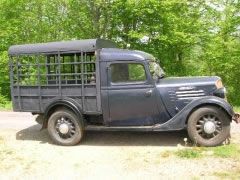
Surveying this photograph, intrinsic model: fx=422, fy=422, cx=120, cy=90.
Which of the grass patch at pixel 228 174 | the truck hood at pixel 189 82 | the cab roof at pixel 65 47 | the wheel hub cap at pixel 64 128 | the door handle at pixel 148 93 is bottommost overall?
the grass patch at pixel 228 174

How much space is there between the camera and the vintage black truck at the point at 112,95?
9391mm

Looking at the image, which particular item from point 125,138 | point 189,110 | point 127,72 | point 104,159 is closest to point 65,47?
point 127,72

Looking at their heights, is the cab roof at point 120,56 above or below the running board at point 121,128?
above

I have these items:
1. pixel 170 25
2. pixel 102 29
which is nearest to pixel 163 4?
pixel 170 25

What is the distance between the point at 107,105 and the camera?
9.83 metres

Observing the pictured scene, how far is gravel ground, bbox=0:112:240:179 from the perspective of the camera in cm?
793

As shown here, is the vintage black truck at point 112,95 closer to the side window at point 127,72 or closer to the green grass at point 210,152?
the side window at point 127,72

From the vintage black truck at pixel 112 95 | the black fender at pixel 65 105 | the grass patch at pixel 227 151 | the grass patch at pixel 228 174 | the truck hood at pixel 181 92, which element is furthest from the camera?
the black fender at pixel 65 105

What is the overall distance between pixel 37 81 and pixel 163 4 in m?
12.3

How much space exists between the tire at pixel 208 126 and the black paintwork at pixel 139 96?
214mm

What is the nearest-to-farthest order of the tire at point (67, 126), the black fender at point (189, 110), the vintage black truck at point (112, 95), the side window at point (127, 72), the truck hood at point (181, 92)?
the black fender at point (189, 110), the vintage black truck at point (112, 95), the truck hood at point (181, 92), the side window at point (127, 72), the tire at point (67, 126)

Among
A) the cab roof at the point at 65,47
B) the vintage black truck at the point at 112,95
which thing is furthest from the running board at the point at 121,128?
the cab roof at the point at 65,47

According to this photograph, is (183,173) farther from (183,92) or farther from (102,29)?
(102,29)

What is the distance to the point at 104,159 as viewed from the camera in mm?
8977
